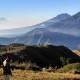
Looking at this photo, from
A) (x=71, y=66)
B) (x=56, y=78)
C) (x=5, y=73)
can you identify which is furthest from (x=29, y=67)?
(x=5, y=73)

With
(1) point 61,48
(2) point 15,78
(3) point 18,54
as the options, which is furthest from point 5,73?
(1) point 61,48

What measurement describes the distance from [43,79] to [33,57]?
4794cm

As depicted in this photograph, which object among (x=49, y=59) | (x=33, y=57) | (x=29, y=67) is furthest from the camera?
(x=49, y=59)

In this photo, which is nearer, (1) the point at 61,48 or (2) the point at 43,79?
(2) the point at 43,79

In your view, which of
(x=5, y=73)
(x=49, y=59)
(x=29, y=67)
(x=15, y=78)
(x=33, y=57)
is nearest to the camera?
(x=5, y=73)

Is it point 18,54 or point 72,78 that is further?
point 18,54

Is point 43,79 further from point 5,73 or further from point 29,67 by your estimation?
point 29,67

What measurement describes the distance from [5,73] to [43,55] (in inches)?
2468

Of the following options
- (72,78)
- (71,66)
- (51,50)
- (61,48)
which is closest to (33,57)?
(51,50)

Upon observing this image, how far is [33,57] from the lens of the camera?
269ft

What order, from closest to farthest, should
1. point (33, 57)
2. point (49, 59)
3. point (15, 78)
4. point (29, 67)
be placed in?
1. point (15, 78)
2. point (29, 67)
3. point (33, 57)
4. point (49, 59)

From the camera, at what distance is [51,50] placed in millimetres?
93812

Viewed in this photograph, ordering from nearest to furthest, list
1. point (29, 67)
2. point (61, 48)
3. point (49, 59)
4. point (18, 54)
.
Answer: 1. point (29, 67)
2. point (18, 54)
3. point (49, 59)
4. point (61, 48)

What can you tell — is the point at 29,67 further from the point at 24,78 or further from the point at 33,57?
the point at 33,57
